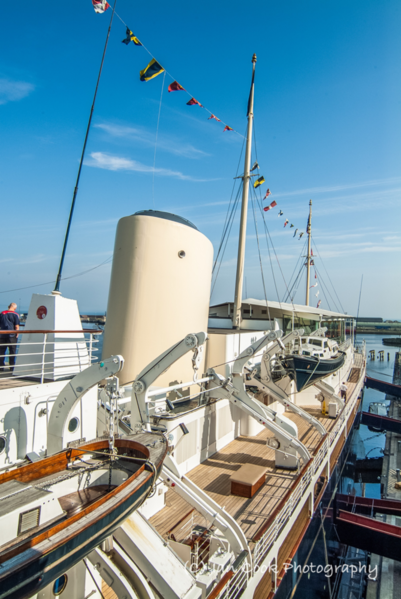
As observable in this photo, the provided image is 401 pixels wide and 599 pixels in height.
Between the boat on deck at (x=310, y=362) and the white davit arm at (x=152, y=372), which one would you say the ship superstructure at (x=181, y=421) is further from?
the boat on deck at (x=310, y=362)

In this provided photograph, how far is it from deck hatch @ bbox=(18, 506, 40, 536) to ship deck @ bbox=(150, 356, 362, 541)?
13.9 ft

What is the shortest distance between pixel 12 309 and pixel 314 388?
1532cm

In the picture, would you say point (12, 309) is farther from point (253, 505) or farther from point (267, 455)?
point (267, 455)

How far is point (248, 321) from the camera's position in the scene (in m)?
19.4

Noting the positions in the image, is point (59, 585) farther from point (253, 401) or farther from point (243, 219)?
point (243, 219)

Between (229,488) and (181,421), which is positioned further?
(181,421)

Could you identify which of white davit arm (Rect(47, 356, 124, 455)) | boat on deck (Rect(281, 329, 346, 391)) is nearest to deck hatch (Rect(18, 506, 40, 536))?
white davit arm (Rect(47, 356, 124, 455))

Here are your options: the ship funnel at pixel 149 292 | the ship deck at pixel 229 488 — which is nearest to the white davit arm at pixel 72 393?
the ship deck at pixel 229 488

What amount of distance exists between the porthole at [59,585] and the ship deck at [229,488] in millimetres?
2550

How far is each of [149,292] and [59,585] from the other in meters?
6.71

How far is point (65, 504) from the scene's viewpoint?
405cm

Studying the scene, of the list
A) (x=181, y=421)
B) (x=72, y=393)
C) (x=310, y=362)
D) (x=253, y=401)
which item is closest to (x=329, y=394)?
(x=310, y=362)

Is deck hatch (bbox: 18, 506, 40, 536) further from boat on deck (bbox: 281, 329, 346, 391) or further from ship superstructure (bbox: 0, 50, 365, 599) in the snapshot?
boat on deck (bbox: 281, 329, 346, 391)

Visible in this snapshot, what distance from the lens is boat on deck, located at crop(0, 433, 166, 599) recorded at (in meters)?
2.68
